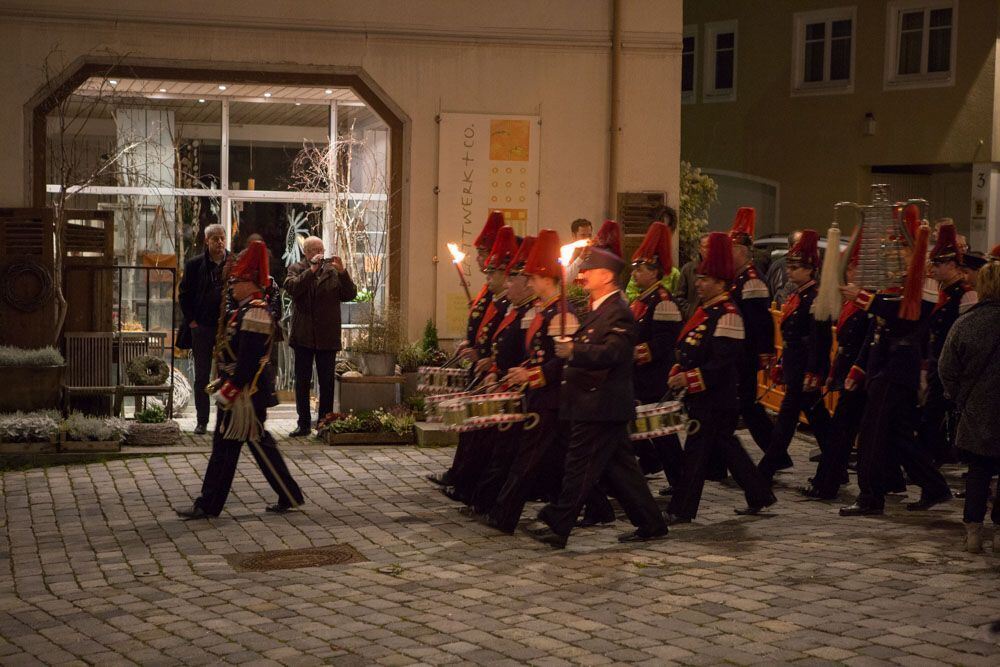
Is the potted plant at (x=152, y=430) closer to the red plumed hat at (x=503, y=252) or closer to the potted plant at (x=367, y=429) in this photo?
the potted plant at (x=367, y=429)

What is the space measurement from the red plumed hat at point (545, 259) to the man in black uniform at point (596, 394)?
1.31 ft

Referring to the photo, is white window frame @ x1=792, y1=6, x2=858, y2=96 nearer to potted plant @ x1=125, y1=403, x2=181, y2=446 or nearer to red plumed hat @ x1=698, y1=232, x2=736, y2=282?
potted plant @ x1=125, y1=403, x2=181, y2=446

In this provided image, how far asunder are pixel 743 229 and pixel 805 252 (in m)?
0.95

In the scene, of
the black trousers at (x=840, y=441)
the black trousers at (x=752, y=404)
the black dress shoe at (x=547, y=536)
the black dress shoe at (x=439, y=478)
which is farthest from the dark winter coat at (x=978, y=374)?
the black dress shoe at (x=439, y=478)

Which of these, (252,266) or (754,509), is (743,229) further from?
(252,266)

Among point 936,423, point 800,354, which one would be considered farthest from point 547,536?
point 936,423

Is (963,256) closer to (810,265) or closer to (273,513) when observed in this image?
(810,265)

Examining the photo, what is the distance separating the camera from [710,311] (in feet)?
31.5

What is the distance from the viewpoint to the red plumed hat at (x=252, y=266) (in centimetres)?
977

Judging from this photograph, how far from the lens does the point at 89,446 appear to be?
12.4 m

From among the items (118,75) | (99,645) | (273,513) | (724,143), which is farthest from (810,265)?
(724,143)

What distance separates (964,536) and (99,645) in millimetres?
5567

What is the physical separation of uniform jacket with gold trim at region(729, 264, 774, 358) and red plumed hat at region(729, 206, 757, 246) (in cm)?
39

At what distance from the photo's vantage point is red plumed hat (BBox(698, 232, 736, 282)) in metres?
9.58
